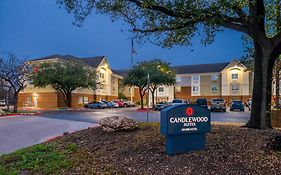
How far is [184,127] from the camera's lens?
649 cm

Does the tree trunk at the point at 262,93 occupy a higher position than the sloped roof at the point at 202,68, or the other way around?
the sloped roof at the point at 202,68

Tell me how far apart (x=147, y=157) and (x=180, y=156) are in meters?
0.70

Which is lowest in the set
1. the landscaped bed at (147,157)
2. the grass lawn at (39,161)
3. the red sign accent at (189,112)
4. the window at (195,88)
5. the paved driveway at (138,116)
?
the paved driveway at (138,116)

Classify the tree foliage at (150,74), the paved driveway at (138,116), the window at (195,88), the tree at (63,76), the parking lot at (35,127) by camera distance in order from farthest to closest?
the window at (195,88) < the tree foliage at (150,74) < the tree at (63,76) < the paved driveway at (138,116) < the parking lot at (35,127)

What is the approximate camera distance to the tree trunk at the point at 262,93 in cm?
1006

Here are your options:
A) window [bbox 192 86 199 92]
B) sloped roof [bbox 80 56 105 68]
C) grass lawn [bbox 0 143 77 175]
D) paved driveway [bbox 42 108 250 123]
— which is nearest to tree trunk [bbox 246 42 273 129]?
grass lawn [bbox 0 143 77 175]

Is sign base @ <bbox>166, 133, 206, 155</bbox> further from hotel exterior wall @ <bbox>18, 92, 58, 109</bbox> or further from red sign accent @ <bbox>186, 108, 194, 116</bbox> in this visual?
hotel exterior wall @ <bbox>18, 92, 58, 109</bbox>

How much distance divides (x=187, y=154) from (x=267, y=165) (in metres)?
1.54

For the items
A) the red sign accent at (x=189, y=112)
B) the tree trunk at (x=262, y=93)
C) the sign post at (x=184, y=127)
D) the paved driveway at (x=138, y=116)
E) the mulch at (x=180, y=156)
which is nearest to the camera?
the mulch at (x=180, y=156)

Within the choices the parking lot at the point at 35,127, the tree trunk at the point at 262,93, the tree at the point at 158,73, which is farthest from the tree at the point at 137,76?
the tree trunk at the point at 262,93

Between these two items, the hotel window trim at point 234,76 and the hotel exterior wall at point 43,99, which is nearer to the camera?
the hotel exterior wall at point 43,99

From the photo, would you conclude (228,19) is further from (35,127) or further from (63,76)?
(63,76)

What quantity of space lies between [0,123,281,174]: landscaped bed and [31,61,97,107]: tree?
40913 millimetres

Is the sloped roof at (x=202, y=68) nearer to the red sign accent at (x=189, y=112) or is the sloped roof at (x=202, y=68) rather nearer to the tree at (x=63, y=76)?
the tree at (x=63, y=76)
